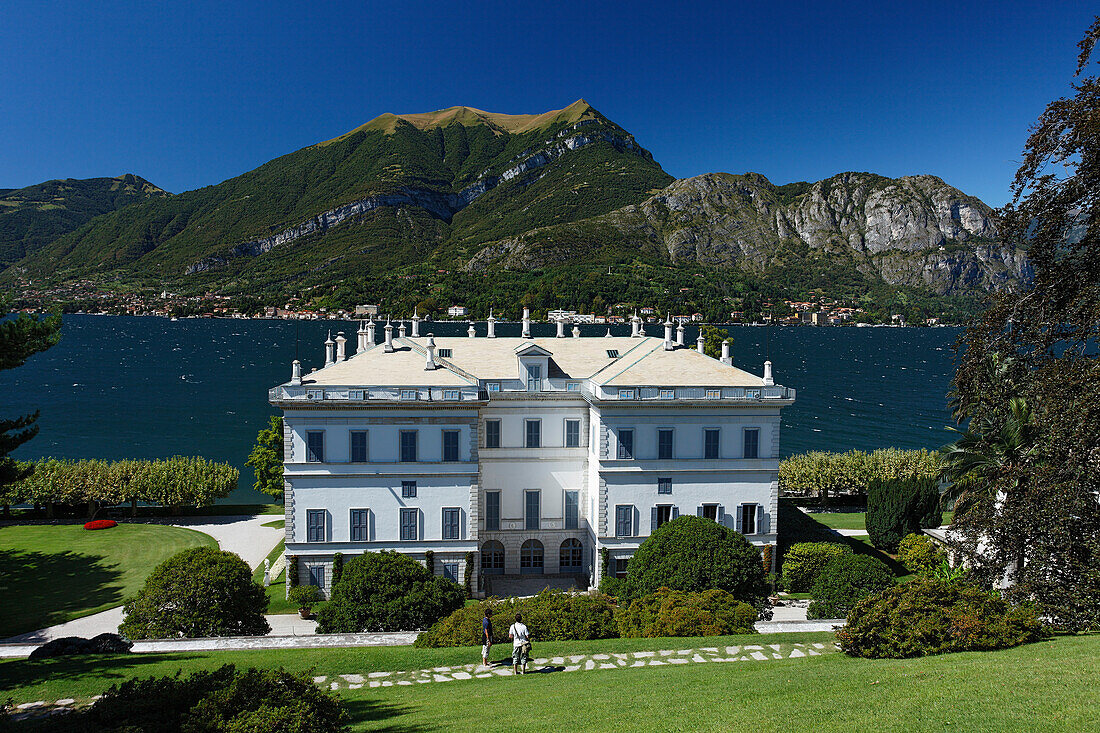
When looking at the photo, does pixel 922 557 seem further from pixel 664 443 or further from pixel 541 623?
pixel 541 623

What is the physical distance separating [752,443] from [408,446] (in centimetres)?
1573

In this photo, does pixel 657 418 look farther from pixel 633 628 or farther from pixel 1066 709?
pixel 1066 709

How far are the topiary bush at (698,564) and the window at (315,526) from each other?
13.3 meters

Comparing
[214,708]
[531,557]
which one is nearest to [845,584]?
[531,557]

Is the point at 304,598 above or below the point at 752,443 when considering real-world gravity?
below

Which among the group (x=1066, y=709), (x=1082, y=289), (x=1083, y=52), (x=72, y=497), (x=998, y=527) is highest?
(x=1083, y=52)

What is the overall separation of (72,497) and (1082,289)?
171 ft

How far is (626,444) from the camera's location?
30.4m

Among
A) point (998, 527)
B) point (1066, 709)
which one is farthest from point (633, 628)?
point (1066, 709)

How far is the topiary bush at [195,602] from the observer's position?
833 inches

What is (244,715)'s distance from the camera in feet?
31.8

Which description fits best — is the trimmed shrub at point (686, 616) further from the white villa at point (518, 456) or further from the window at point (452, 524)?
the window at point (452, 524)

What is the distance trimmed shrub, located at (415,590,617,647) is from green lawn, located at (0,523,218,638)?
18411 mm

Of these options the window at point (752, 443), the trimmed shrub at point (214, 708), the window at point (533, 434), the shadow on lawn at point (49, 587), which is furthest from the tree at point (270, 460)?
the trimmed shrub at point (214, 708)
